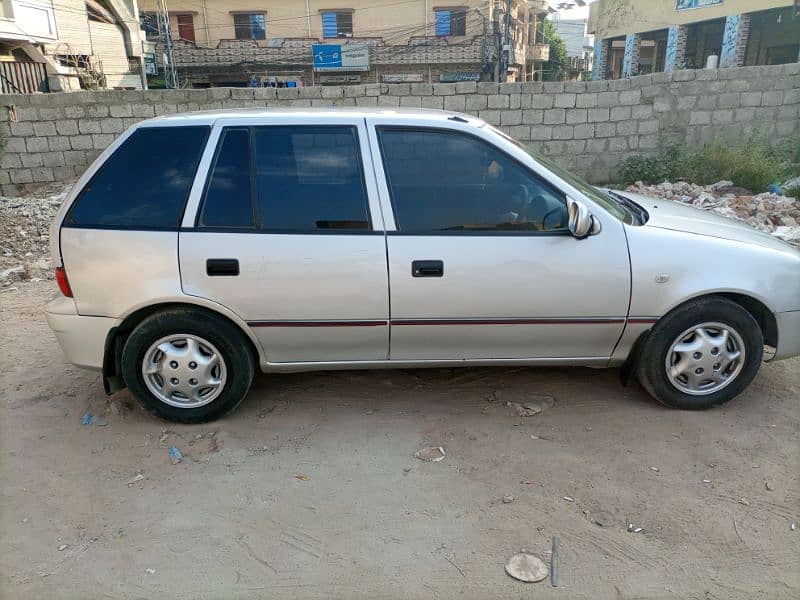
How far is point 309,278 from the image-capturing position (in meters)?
3.38

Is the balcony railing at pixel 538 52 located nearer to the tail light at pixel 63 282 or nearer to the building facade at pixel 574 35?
the building facade at pixel 574 35

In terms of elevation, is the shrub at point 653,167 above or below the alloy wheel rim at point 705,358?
above

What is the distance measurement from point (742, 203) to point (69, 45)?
26.8 meters

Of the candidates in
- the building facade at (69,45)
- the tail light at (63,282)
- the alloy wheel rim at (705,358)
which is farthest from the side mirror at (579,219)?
the building facade at (69,45)

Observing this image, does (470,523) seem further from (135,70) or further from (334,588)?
(135,70)

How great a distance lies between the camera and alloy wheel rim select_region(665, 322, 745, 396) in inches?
139

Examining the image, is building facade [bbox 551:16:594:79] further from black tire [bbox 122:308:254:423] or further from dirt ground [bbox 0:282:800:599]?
black tire [bbox 122:308:254:423]

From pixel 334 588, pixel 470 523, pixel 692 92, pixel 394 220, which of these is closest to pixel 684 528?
pixel 470 523

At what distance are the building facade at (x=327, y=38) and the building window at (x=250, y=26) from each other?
0.06 m

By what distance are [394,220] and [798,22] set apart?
26.5m

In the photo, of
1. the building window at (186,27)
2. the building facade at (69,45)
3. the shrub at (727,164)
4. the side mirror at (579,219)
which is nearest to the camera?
the side mirror at (579,219)

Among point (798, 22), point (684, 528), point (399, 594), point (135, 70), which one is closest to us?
point (399, 594)

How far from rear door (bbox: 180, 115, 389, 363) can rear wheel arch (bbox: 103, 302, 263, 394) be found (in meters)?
0.10

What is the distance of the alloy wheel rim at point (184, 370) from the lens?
138 inches
